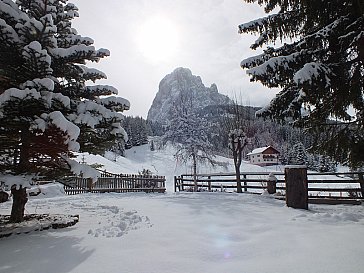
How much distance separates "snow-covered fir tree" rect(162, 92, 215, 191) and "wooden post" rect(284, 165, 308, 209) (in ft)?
36.5

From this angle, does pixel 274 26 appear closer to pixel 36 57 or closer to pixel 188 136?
pixel 36 57

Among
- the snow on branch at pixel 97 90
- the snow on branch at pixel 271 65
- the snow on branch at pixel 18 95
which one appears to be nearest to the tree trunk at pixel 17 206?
the snow on branch at pixel 18 95

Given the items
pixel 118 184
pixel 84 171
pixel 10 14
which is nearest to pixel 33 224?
pixel 84 171

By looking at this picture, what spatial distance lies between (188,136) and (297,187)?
12.4 metres

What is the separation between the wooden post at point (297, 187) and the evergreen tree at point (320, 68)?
1.03 meters

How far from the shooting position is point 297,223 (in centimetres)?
529

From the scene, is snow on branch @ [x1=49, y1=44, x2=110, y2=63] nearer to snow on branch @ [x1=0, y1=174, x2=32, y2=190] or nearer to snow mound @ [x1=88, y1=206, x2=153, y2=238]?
snow on branch @ [x1=0, y1=174, x2=32, y2=190]

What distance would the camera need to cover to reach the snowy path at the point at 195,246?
3.13 metres

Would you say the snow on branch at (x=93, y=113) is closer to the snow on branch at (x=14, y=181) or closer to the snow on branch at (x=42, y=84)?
the snow on branch at (x=42, y=84)

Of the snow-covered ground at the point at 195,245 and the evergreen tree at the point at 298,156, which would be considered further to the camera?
the evergreen tree at the point at 298,156

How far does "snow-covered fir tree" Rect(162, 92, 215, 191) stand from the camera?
62.3ft

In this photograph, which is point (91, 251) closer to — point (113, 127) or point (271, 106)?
point (113, 127)

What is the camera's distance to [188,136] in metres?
19.4

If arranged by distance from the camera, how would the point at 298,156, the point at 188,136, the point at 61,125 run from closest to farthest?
the point at 61,125 → the point at 188,136 → the point at 298,156
